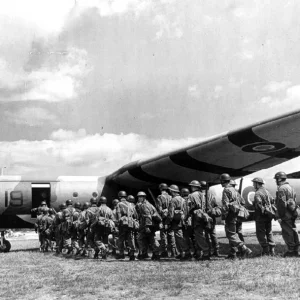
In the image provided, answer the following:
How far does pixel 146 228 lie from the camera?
9.20m

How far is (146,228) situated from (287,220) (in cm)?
322

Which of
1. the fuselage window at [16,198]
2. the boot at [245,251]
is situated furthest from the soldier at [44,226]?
the boot at [245,251]

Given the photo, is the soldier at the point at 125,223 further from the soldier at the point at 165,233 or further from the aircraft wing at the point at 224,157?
the aircraft wing at the point at 224,157

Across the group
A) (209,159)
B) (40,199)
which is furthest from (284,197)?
(40,199)

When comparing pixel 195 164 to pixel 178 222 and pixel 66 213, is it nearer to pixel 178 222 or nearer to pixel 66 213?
pixel 178 222

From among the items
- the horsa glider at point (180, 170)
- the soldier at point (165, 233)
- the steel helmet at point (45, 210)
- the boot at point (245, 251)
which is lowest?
the boot at point (245, 251)

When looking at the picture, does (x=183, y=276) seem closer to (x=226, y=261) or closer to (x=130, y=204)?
(x=226, y=261)

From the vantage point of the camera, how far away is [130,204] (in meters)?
9.83

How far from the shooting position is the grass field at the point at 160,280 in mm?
5137

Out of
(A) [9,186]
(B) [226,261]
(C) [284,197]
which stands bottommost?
(B) [226,261]

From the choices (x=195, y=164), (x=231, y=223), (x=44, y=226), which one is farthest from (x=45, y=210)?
(x=231, y=223)

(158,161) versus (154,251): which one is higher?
(158,161)

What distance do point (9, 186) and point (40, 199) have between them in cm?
114

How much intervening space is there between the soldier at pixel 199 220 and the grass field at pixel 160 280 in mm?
475
